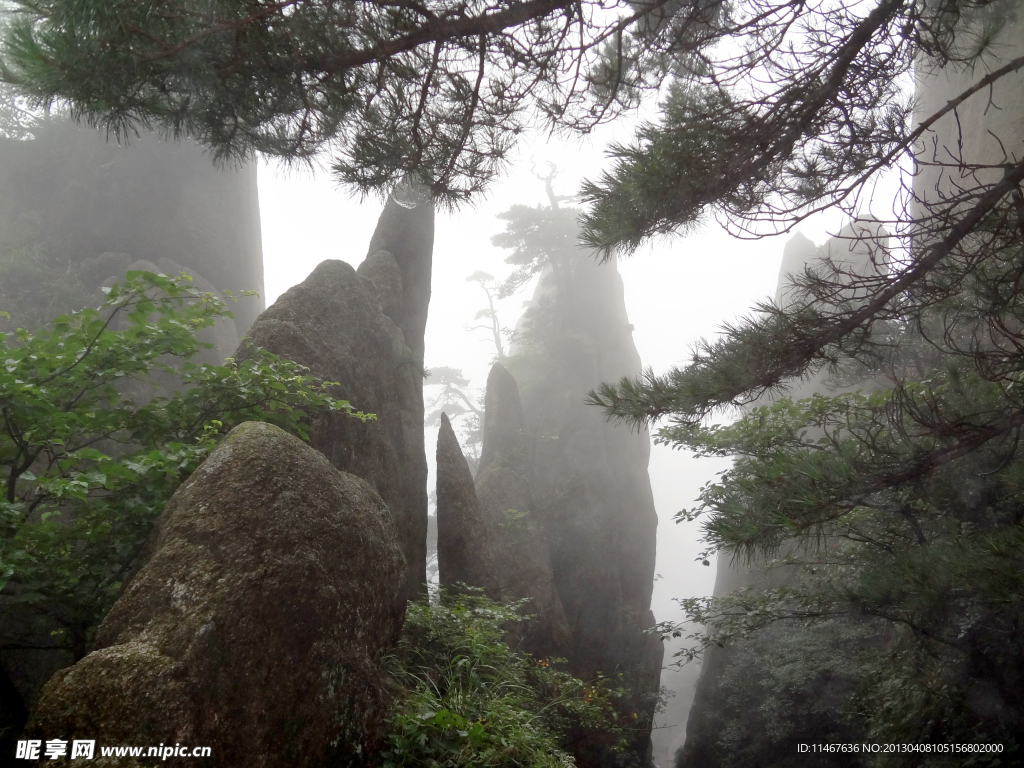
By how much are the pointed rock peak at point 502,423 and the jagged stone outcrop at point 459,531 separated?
4.52m

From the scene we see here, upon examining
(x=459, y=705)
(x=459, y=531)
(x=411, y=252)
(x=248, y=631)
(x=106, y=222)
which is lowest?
(x=459, y=705)

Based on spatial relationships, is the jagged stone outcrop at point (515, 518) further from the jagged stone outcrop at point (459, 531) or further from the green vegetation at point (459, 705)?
the green vegetation at point (459, 705)

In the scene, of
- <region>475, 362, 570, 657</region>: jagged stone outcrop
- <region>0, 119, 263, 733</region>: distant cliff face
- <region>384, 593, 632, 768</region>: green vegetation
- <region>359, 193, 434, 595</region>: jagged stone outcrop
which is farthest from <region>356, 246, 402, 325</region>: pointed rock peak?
<region>384, 593, 632, 768</region>: green vegetation

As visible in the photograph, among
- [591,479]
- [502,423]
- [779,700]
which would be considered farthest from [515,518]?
[779,700]

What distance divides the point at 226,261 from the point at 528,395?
1072 centimetres

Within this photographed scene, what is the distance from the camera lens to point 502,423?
16.5 m

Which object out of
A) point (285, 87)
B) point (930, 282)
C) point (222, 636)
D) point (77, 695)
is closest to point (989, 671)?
point (930, 282)

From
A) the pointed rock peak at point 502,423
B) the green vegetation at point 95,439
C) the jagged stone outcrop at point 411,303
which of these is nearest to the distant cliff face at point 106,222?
the jagged stone outcrop at point 411,303

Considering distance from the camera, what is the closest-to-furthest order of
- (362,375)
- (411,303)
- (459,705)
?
(459,705)
(362,375)
(411,303)

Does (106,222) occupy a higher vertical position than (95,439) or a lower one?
higher

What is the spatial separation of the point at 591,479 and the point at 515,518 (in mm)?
5182

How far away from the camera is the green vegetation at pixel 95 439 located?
120 inches

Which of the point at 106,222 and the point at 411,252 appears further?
the point at 106,222

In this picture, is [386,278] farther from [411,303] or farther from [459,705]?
[459,705]
